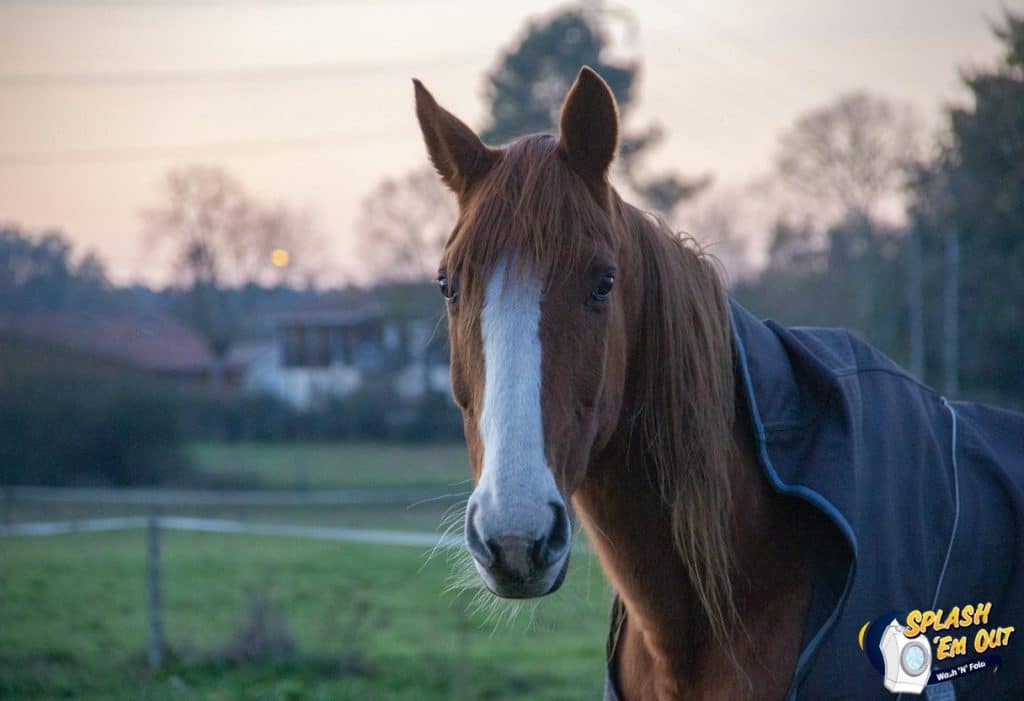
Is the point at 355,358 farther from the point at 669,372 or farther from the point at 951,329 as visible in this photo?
the point at 669,372

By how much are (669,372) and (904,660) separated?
840mm

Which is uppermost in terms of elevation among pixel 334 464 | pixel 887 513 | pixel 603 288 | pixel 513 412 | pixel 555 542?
pixel 603 288

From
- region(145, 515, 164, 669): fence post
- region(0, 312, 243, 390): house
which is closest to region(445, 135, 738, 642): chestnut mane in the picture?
region(145, 515, 164, 669): fence post

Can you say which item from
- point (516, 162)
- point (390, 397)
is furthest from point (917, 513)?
point (390, 397)

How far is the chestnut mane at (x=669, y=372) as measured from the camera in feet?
6.82

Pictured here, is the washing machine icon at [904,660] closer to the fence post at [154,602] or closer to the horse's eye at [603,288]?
the horse's eye at [603,288]

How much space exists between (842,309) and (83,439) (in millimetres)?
14603

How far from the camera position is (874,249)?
18.5 meters

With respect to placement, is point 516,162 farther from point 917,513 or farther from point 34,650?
point 34,650

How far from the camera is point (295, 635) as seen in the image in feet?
23.9

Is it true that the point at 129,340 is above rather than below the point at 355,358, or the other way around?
above

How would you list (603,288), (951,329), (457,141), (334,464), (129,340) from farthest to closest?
(334,464), (951,329), (129,340), (457,141), (603,288)

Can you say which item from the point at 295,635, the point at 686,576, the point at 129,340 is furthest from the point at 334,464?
the point at 686,576

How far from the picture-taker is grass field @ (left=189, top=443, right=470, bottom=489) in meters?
21.5
